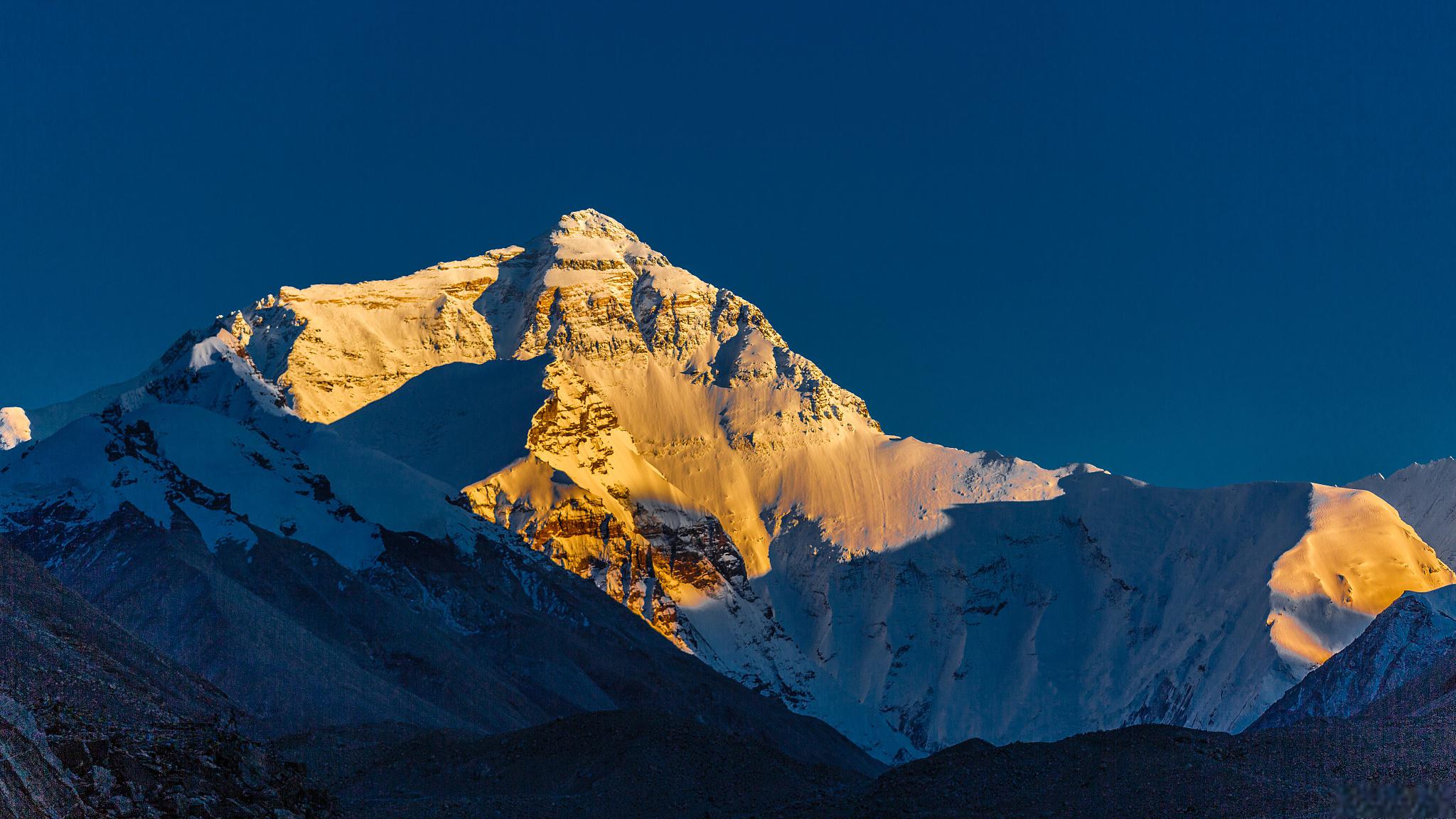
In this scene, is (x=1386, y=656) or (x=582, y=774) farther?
(x=1386, y=656)

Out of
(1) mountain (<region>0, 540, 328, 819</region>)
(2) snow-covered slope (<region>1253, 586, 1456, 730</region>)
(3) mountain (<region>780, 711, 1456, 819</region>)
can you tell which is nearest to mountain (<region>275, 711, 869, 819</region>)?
(3) mountain (<region>780, 711, 1456, 819</region>)

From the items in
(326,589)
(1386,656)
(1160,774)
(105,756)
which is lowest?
(105,756)

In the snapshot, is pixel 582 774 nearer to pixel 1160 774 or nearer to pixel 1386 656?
pixel 1160 774

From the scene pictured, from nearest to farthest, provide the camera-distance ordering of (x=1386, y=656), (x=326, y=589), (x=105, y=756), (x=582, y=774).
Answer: (x=105, y=756) → (x=582, y=774) → (x=1386, y=656) → (x=326, y=589)

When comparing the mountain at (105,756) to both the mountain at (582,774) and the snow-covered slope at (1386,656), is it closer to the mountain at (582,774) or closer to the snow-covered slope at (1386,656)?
the mountain at (582,774)

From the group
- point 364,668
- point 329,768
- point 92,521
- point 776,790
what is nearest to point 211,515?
point 92,521

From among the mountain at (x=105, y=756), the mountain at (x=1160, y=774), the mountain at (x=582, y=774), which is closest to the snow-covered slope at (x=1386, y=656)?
the mountain at (x=582, y=774)

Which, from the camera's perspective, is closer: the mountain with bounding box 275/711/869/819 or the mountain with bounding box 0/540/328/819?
the mountain with bounding box 0/540/328/819

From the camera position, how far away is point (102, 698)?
181ft

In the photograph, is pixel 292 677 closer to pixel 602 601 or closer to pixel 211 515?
pixel 211 515

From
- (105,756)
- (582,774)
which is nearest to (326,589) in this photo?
(582,774)

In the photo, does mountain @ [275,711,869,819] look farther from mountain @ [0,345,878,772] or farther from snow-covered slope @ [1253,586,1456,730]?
snow-covered slope @ [1253,586,1456,730]

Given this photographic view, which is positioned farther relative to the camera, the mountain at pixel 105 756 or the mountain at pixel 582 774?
the mountain at pixel 582 774

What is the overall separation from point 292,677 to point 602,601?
70593 millimetres
